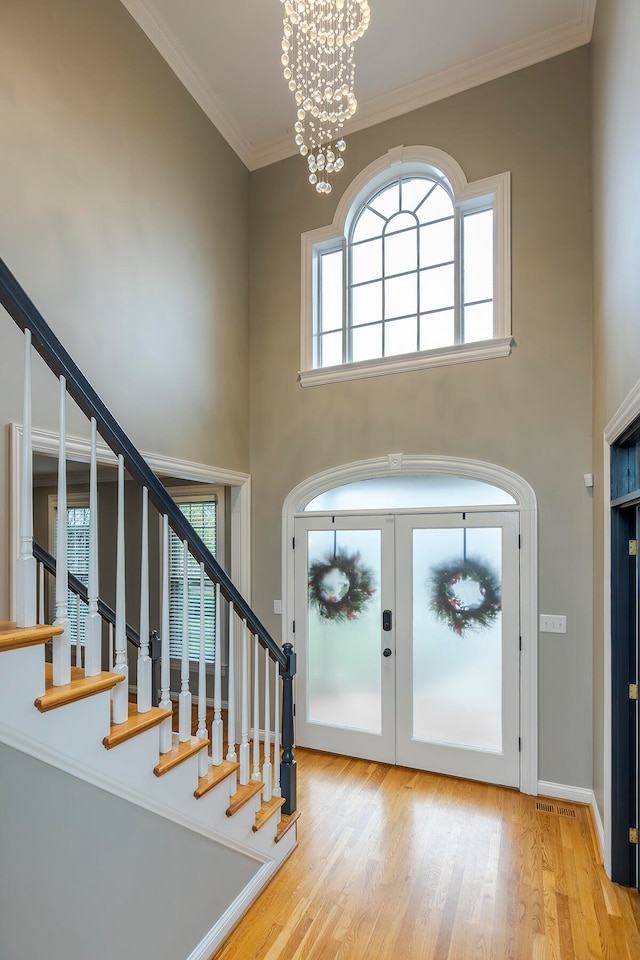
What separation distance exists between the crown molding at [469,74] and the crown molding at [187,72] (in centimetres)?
24

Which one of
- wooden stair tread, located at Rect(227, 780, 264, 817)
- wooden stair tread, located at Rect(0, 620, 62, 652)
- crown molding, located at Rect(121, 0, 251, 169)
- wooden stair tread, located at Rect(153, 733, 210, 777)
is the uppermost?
crown molding, located at Rect(121, 0, 251, 169)

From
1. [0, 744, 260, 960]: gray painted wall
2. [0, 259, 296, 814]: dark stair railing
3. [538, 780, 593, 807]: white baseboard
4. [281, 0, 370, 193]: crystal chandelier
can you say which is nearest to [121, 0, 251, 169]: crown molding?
[281, 0, 370, 193]: crystal chandelier

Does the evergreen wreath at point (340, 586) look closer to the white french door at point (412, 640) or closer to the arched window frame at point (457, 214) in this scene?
the white french door at point (412, 640)

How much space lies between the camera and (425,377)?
12.8 ft

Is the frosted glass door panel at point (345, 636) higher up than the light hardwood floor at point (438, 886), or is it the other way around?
the frosted glass door panel at point (345, 636)

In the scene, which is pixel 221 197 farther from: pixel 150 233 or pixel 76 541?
pixel 76 541

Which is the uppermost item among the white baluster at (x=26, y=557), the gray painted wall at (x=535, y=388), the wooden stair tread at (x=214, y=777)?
the gray painted wall at (x=535, y=388)

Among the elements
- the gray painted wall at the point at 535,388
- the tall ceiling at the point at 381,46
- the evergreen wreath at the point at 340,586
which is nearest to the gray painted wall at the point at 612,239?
the gray painted wall at the point at 535,388

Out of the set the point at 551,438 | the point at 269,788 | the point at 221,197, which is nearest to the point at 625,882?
the point at 269,788

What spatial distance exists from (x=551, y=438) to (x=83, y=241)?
313cm

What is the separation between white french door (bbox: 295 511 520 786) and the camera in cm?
360

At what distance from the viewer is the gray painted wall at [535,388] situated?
3412 mm

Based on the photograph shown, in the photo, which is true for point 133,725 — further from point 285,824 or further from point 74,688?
point 285,824

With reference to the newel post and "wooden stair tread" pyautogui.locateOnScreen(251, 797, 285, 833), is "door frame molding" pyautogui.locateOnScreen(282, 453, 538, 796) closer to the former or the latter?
the newel post
